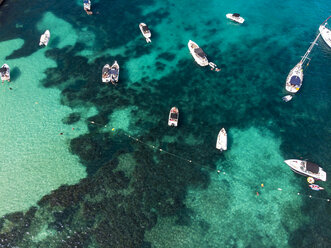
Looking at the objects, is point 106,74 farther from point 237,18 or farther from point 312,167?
point 312,167

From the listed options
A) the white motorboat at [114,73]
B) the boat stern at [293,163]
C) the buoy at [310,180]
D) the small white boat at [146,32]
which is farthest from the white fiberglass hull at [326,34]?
the white motorboat at [114,73]

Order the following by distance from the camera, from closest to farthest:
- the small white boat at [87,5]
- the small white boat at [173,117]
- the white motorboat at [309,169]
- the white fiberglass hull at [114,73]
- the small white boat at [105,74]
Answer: the white motorboat at [309,169] → the small white boat at [173,117] → the small white boat at [105,74] → the white fiberglass hull at [114,73] → the small white boat at [87,5]

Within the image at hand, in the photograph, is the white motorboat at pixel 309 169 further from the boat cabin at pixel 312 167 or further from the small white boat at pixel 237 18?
the small white boat at pixel 237 18

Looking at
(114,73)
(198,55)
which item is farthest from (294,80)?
(114,73)

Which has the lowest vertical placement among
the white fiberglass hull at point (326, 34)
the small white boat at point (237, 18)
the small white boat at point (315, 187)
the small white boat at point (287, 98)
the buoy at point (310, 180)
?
the small white boat at point (315, 187)

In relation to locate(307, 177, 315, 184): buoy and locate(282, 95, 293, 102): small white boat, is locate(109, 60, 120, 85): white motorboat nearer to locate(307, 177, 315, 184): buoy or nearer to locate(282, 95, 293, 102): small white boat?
locate(282, 95, 293, 102): small white boat

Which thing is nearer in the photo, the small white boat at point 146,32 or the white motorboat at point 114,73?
the white motorboat at point 114,73

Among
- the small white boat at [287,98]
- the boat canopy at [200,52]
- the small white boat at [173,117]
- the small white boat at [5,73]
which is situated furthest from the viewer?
the boat canopy at [200,52]
